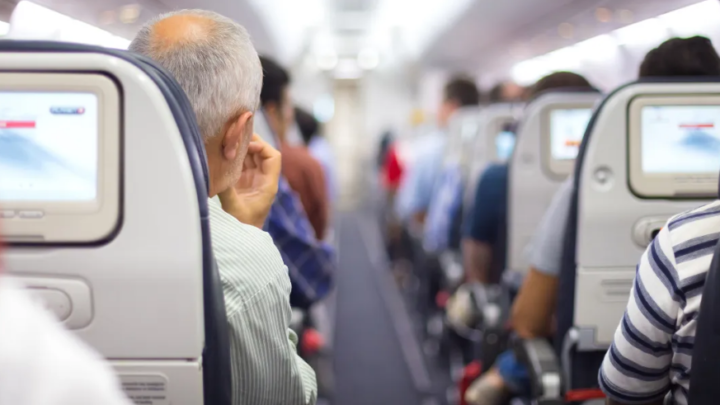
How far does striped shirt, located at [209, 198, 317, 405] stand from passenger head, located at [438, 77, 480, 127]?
4571mm

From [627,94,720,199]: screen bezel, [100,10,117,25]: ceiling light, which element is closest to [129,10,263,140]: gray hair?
[627,94,720,199]: screen bezel

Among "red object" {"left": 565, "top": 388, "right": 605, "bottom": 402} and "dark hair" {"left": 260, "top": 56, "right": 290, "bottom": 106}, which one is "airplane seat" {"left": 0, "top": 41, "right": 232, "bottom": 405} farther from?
"dark hair" {"left": 260, "top": 56, "right": 290, "bottom": 106}

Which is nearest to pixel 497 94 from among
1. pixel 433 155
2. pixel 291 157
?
pixel 433 155

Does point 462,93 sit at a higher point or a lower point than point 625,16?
lower

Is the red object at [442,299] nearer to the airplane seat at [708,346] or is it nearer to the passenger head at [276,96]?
the passenger head at [276,96]

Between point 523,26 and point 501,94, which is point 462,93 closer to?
point 501,94

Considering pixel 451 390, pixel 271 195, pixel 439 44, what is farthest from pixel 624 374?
pixel 439 44

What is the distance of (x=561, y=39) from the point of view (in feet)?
21.2

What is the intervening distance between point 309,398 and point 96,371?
3.09 ft

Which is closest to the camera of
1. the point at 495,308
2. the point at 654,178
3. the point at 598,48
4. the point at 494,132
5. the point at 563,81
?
the point at 654,178

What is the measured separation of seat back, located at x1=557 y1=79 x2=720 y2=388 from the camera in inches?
77.2

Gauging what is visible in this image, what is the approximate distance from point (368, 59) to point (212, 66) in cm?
1530

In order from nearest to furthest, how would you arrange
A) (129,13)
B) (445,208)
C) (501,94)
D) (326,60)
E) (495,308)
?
(129,13) → (495,308) → (445,208) → (501,94) → (326,60)

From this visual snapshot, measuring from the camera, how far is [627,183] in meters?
2.01
